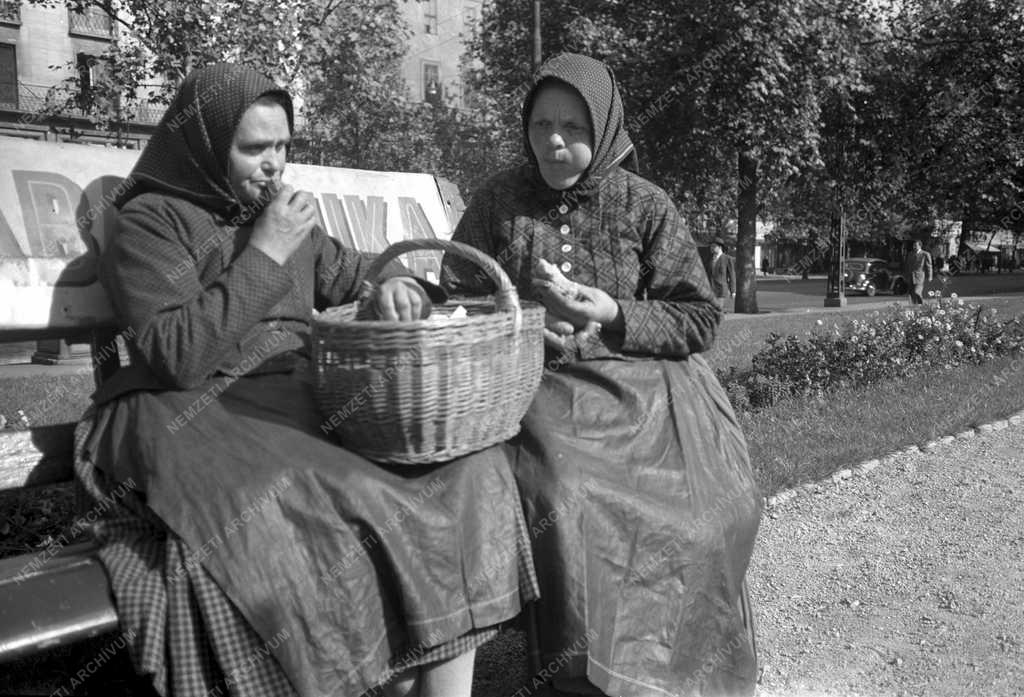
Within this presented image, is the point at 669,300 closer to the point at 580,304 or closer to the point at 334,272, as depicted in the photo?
the point at 580,304

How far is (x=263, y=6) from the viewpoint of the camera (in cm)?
1068

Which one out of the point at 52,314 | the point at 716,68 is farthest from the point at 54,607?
the point at 716,68

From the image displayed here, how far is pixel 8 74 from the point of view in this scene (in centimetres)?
3006

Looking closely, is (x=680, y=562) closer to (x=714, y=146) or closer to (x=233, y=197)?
(x=233, y=197)

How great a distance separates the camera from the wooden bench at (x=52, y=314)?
200 centimetres

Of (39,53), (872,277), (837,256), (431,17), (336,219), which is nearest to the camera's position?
(336,219)

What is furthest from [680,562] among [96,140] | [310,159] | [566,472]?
[96,140]

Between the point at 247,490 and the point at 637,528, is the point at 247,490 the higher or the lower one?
the higher one

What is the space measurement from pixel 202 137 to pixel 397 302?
660 millimetres

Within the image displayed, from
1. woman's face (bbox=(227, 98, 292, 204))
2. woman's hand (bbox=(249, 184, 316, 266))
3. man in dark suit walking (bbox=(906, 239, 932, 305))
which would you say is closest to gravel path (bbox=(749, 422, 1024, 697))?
woman's hand (bbox=(249, 184, 316, 266))

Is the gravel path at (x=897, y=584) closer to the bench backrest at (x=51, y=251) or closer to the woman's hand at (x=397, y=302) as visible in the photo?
the woman's hand at (x=397, y=302)

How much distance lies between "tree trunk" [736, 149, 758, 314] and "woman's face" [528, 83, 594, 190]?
17442 mm

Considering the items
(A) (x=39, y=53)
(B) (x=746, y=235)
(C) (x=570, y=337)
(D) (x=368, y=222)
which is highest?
(A) (x=39, y=53)

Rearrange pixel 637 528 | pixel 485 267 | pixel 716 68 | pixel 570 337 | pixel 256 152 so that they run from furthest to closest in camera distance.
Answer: pixel 716 68, pixel 570 337, pixel 256 152, pixel 637 528, pixel 485 267
